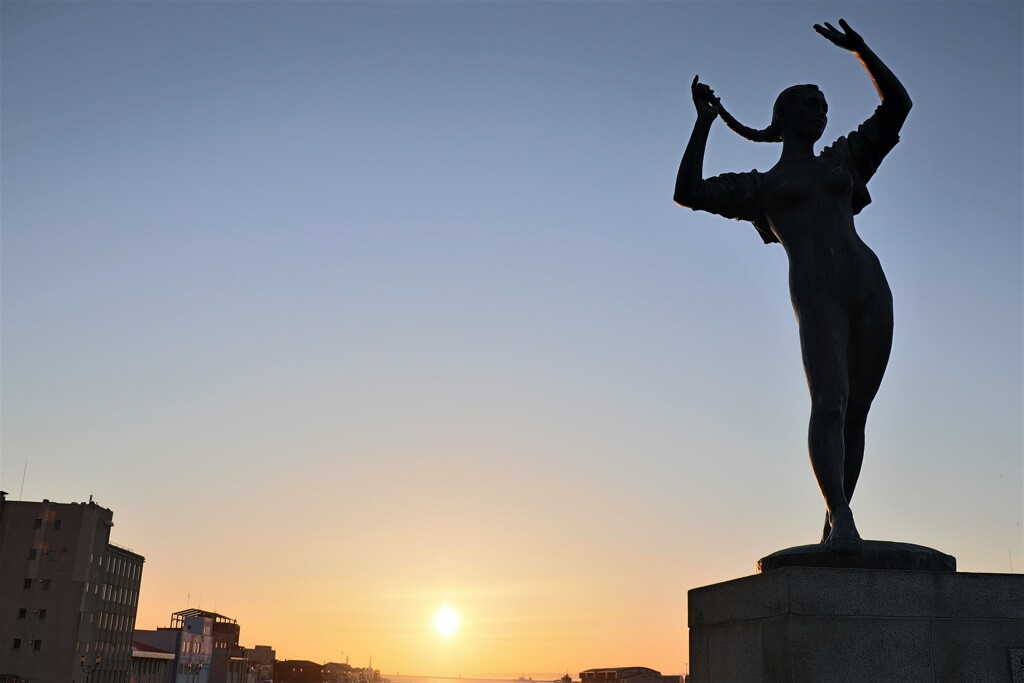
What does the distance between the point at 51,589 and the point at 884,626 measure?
100274mm

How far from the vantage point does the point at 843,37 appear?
9070 millimetres

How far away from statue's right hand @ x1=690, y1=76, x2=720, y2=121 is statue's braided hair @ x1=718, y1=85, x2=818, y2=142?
121 millimetres

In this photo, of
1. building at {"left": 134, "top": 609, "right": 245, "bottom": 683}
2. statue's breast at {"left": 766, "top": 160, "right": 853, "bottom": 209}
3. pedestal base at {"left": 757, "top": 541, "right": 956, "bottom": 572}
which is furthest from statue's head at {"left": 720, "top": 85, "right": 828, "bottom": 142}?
building at {"left": 134, "top": 609, "right": 245, "bottom": 683}

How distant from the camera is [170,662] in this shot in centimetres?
12888

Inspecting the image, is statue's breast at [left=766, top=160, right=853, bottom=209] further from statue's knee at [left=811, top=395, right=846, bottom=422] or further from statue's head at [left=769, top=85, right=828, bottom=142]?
statue's knee at [left=811, top=395, right=846, bottom=422]

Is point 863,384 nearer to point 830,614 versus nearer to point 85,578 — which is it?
point 830,614

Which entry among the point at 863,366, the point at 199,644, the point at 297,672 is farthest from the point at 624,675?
the point at 863,366

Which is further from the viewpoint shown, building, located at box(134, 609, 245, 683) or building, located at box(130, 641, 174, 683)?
building, located at box(134, 609, 245, 683)

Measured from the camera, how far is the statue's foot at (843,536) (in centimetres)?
752

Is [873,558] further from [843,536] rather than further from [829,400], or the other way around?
[829,400]

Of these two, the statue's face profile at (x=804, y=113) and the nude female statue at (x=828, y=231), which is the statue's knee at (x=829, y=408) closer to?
the nude female statue at (x=828, y=231)

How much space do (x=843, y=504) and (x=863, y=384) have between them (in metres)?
1.30

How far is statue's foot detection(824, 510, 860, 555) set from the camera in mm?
7516

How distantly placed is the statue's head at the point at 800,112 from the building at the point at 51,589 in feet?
320
